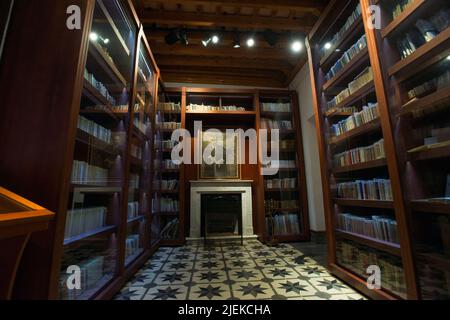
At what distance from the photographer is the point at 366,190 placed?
72.2 inches

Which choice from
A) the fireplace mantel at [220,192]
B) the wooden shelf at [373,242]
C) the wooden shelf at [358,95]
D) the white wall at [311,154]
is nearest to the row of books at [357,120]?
the wooden shelf at [358,95]

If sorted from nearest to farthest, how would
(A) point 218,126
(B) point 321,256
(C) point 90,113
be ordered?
1. (C) point 90,113
2. (B) point 321,256
3. (A) point 218,126

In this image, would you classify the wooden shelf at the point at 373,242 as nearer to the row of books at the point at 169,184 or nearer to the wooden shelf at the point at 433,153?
the wooden shelf at the point at 433,153

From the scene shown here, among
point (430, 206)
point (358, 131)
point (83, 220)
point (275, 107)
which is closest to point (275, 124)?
point (275, 107)

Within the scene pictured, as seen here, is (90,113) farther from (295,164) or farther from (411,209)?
(295,164)

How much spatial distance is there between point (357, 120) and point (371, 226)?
3.24 ft

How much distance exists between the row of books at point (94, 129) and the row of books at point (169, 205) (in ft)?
6.20

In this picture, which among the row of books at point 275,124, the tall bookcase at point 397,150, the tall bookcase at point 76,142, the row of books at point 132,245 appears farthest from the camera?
the row of books at point 275,124

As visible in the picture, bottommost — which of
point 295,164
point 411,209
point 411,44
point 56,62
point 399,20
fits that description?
point 411,209

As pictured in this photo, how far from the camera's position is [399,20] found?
4.61 ft

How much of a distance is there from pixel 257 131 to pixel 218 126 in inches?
33.9

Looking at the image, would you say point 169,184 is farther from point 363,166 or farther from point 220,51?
point 363,166

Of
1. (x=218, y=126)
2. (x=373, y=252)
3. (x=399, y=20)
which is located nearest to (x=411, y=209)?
(x=373, y=252)

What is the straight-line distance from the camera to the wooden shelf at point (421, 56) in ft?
3.86
